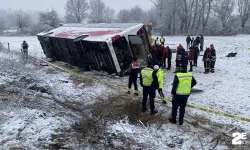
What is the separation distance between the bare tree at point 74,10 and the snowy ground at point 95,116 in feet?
191

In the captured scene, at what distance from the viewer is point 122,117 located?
7156 mm

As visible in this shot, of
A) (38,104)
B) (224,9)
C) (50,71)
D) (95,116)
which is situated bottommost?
(95,116)

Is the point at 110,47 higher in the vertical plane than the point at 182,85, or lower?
higher

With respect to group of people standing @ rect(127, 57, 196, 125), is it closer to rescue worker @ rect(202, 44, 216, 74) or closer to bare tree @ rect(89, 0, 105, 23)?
rescue worker @ rect(202, 44, 216, 74)

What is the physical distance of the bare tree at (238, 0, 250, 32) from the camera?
41438 mm

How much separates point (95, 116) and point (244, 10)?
42347mm

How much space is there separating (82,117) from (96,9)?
7323cm

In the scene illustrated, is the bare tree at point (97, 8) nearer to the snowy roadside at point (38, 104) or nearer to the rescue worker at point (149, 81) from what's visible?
the snowy roadside at point (38, 104)

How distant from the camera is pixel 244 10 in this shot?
42188mm

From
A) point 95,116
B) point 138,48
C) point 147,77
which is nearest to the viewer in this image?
point 147,77

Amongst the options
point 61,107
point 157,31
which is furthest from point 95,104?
point 157,31

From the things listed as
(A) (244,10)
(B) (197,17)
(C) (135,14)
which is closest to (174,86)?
(A) (244,10)

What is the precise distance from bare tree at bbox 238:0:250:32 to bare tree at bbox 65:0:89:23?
130 ft

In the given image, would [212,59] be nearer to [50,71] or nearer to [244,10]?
[50,71]
